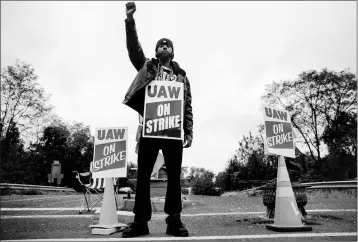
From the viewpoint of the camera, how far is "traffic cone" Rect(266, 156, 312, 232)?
11.8 feet

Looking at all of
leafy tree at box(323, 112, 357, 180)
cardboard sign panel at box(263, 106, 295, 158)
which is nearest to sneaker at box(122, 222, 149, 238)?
cardboard sign panel at box(263, 106, 295, 158)

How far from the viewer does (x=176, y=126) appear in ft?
10.5

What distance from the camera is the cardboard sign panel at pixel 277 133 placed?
14.1 feet

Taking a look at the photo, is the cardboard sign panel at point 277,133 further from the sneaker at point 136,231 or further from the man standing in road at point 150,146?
the sneaker at point 136,231

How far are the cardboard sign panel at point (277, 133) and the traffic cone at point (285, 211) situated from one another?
249 mm

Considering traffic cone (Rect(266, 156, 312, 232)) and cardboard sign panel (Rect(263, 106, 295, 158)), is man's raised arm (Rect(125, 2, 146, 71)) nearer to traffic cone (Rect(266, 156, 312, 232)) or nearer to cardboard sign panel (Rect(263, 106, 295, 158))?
cardboard sign panel (Rect(263, 106, 295, 158))

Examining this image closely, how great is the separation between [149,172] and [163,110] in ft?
2.45

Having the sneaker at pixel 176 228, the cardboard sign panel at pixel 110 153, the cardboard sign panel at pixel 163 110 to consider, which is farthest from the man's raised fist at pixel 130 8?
the sneaker at pixel 176 228

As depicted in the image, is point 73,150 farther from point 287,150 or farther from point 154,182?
point 287,150

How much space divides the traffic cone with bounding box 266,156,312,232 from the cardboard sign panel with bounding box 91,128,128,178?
92.1 inches

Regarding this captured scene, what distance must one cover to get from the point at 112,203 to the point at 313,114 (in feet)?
110

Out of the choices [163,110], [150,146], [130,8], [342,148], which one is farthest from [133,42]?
[342,148]

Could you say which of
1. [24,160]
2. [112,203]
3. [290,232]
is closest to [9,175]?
[24,160]

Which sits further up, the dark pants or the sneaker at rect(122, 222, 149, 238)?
the dark pants
